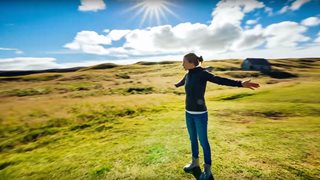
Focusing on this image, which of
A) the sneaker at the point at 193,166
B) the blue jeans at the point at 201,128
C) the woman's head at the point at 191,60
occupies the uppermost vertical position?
the woman's head at the point at 191,60

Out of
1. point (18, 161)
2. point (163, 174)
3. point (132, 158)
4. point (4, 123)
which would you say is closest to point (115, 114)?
point (4, 123)

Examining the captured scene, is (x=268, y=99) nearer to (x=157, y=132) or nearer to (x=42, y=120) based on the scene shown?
(x=157, y=132)

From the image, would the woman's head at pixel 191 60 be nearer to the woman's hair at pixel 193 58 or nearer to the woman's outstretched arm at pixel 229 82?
the woman's hair at pixel 193 58

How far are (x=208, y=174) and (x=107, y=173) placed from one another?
3.22 meters

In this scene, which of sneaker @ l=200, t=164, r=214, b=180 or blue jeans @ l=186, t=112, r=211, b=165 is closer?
blue jeans @ l=186, t=112, r=211, b=165

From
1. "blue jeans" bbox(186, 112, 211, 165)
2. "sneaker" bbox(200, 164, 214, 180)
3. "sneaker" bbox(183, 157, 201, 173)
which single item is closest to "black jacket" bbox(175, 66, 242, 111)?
"blue jeans" bbox(186, 112, 211, 165)

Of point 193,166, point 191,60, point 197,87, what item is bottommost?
point 193,166

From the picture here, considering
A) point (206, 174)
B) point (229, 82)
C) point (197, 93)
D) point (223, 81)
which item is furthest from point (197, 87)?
point (206, 174)

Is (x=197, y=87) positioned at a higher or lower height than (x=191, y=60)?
lower

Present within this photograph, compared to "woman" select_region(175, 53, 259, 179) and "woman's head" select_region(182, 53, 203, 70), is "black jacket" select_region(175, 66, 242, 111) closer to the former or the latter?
"woman" select_region(175, 53, 259, 179)

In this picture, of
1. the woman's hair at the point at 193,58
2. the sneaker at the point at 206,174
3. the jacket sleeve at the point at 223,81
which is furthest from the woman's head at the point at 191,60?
the sneaker at the point at 206,174

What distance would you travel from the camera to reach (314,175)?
775 cm

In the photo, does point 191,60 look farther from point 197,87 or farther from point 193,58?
point 197,87

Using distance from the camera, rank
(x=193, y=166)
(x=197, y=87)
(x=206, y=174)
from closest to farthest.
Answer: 1. (x=197, y=87)
2. (x=206, y=174)
3. (x=193, y=166)
